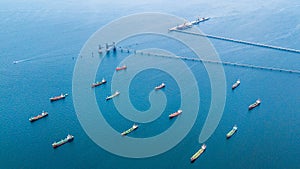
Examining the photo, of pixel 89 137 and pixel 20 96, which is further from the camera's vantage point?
pixel 20 96

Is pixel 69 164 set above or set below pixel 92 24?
below

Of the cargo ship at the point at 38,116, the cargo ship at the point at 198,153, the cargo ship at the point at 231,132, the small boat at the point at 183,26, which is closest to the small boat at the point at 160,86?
the cargo ship at the point at 231,132

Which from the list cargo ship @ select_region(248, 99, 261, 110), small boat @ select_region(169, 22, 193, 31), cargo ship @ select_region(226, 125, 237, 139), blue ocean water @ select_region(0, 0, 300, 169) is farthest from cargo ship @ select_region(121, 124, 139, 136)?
small boat @ select_region(169, 22, 193, 31)

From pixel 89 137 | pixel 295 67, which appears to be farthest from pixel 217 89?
pixel 89 137

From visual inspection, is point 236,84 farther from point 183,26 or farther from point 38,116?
point 38,116

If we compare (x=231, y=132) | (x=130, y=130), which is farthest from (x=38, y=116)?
(x=231, y=132)

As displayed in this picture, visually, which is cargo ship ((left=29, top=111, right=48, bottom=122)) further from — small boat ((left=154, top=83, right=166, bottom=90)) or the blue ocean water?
small boat ((left=154, top=83, right=166, bottom=90))

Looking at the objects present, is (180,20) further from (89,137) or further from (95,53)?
Answer: (89,137)

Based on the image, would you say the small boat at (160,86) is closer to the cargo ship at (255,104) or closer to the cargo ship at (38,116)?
the cargo ship at (255,104)

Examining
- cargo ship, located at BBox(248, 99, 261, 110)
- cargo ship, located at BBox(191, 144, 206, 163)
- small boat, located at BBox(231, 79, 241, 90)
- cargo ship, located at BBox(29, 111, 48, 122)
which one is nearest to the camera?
cargo ship, located at BBox(191, 144, 206, 163)
